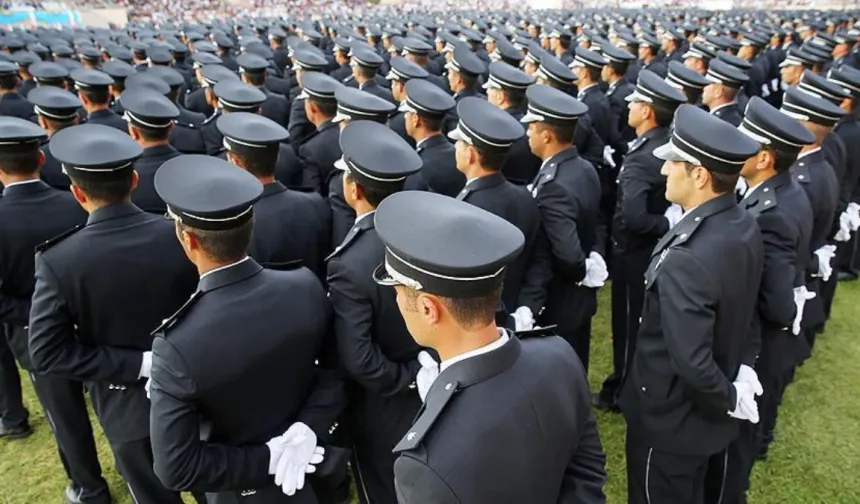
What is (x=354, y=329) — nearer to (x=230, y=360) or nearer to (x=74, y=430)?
(x=230, y=360)

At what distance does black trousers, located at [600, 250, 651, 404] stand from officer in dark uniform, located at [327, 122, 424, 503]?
2105 millimetres

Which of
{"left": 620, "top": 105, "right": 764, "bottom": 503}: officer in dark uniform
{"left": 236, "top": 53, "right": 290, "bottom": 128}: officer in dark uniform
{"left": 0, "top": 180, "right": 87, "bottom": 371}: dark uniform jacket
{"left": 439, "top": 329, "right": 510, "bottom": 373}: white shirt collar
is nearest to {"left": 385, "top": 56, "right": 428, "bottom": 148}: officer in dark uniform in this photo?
{"left": 236, "top": 53, "right": 290, "bottom": 128}: officer in dark uniform

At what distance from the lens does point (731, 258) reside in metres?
2.56

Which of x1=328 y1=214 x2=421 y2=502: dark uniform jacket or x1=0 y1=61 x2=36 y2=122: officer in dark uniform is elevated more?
x1=328 y1=214 x2=421 y2=502: dark uniform jacket

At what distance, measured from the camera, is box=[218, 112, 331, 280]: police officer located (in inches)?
125

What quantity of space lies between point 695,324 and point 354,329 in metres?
1.33

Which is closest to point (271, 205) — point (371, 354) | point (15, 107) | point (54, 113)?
point (371, 354)

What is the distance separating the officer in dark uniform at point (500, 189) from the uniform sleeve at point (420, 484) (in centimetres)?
168

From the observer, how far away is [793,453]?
13.1 ft

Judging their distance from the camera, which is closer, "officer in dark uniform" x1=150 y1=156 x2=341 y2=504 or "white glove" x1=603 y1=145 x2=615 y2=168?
"officer in dark uniform" x1=150 y1=156 x2=341 y2=504

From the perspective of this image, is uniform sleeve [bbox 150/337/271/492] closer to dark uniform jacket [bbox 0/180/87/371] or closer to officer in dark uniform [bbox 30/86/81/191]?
dark uniform jacket [bbox 0/180/87/371]

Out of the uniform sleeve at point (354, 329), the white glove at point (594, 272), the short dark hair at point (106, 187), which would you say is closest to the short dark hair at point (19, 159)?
the short dark hair at point (106, 187)

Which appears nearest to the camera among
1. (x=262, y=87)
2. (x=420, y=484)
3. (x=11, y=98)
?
(x=420, y=484)

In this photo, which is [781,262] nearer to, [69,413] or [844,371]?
[844,371]
